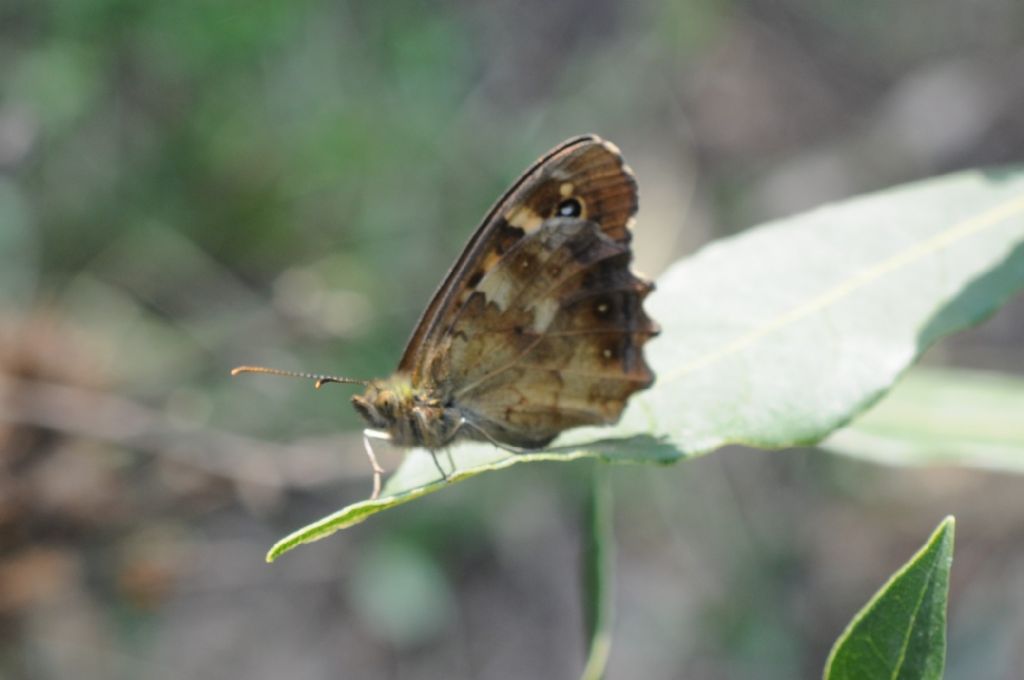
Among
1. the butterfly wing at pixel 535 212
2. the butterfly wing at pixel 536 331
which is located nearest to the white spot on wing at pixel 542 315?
the butterfly wing at pixel 536 331

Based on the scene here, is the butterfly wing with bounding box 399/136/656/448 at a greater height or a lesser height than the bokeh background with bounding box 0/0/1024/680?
lesser

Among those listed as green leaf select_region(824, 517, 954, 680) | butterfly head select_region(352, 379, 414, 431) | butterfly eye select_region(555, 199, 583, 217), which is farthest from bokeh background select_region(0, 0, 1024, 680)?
green leaf select_region(824, 517, 954, 680)

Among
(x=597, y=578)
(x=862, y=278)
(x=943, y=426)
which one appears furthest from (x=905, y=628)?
(x=943, y=426)

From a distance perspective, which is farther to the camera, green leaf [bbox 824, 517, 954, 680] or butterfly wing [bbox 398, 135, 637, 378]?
butterfly wing [bbox 398, 135, 637, 378]

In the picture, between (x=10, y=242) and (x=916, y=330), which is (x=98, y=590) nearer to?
(x=10, y=242)

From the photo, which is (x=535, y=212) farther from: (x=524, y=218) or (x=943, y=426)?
(x=943, y=426)

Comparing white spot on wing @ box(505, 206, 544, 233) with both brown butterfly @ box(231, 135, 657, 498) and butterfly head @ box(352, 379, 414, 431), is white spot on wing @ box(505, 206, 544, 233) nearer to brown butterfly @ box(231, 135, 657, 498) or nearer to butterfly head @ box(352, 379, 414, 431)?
brown butterfly @ box(231, 135, 657, 498)

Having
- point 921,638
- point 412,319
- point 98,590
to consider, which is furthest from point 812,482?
point 921,638
